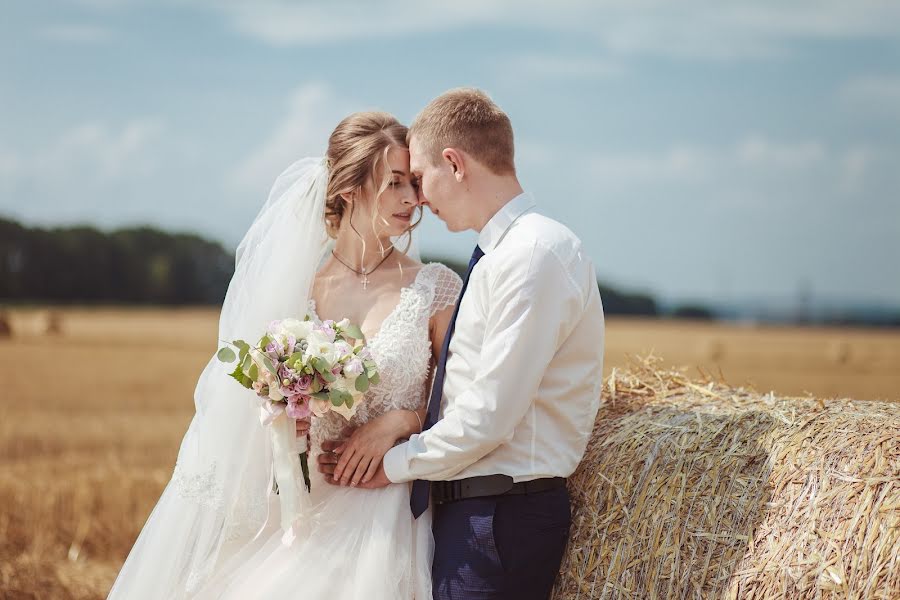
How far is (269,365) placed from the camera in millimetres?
3420

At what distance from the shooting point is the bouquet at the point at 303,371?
11.2 ft

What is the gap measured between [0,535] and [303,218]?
4.79 metres

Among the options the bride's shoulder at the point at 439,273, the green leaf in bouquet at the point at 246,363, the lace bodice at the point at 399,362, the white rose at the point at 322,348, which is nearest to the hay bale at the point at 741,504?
the lace bodice at the point at 399,362

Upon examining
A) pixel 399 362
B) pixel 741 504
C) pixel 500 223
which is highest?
pixel 500 223

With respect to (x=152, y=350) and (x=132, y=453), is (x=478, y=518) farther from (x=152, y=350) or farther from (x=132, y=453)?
(x=152, y=350)

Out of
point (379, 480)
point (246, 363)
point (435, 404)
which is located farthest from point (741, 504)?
point (246, 363)

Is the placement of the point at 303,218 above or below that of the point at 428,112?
below

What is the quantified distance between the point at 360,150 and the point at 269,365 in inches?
45.6

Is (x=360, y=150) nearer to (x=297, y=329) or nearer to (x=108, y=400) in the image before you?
(x=297, y=329)

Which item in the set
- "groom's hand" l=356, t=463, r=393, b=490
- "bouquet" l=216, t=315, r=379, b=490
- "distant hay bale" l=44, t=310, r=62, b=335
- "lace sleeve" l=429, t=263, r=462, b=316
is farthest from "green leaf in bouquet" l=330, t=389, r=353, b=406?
→ "distant hay bale" l=44, t=310, r=62, b=335

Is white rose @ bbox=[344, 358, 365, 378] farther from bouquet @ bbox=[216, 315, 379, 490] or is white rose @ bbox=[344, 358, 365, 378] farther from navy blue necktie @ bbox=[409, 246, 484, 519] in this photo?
navy blue necktie @ bbox=[409, 246, 484, 519]

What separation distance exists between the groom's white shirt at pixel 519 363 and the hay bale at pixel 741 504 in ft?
1.41

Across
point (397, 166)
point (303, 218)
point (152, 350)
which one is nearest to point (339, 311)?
point (303, 218)

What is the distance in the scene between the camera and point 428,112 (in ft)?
11.6
